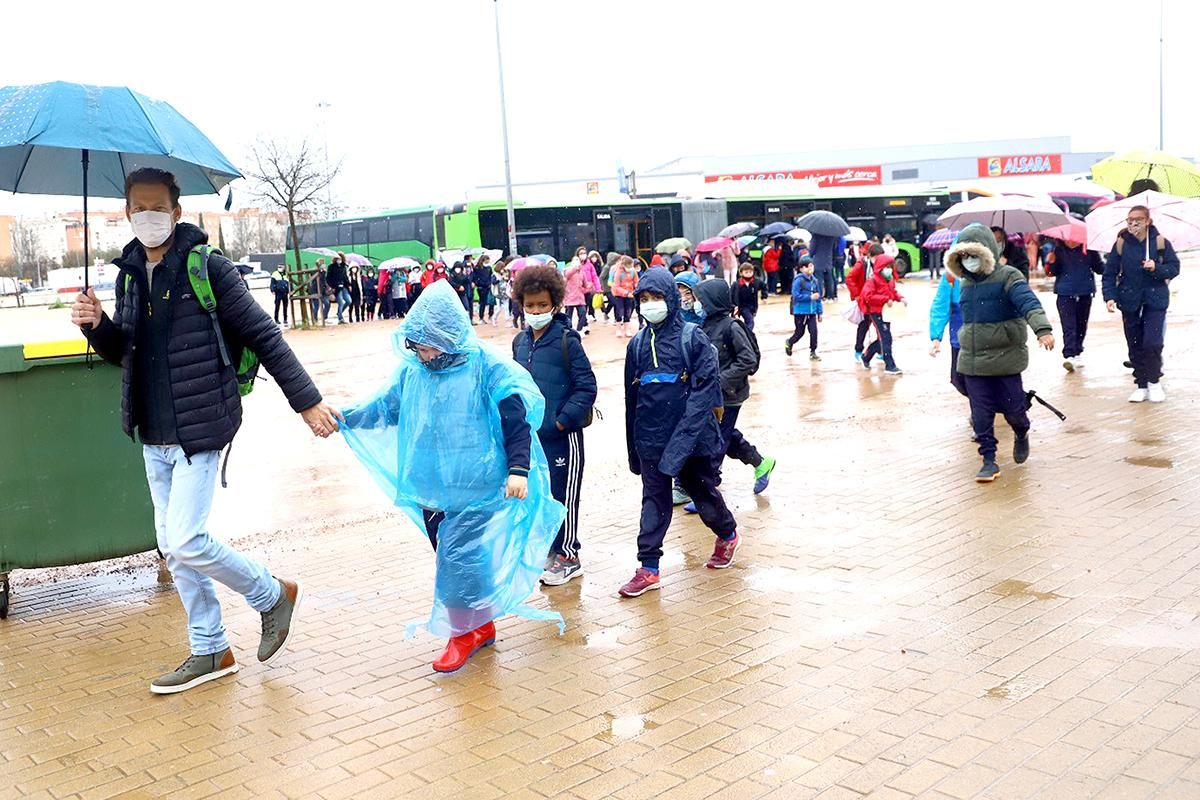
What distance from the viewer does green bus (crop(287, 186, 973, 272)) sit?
3284 cm

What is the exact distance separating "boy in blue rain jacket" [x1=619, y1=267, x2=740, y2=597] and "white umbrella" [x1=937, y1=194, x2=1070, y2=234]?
6164 millimetres

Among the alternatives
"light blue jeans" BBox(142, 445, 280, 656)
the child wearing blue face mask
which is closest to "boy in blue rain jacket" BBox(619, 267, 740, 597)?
the child wearing blue face mask

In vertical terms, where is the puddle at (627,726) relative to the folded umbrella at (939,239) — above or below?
below

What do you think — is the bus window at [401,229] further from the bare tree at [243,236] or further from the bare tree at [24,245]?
the bare tree at [243,236]

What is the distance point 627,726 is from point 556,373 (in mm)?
2098

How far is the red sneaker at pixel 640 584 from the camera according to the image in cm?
563

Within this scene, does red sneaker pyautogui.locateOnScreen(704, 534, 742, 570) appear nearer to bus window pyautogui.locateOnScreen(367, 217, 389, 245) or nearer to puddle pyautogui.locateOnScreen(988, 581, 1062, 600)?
puddle pyautogui.locateOnScreen(988, 581, 1062, 600)

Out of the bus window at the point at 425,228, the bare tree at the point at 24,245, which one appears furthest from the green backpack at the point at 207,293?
the bare tree at the point at 24,245

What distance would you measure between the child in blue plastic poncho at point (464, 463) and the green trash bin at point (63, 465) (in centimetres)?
A: 168

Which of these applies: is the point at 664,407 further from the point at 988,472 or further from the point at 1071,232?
the point at 1071,232

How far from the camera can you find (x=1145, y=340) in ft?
33.1

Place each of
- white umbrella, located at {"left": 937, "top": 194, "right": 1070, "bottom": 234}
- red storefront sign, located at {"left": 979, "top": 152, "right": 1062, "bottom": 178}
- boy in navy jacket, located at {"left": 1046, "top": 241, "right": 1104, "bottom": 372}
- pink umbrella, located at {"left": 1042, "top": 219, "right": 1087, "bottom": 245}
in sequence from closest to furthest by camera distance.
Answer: white umbrella, located at {"left": 937, "top": 194, "right": 1070, "bottom": 234} → pink umbrella, located at {"left": 1042, "top": 219, "right": 1087, "bottom": 245} → boy in navy jacket, located at {"left": 1046, "top": 241, "right": 1104, "bottom": 372} → red storefront sign, located at {"left": 979, "top": 152, "right": 1062, "bottom": 178}

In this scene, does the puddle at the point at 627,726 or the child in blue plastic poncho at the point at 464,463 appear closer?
the puddle at the point at 627,726

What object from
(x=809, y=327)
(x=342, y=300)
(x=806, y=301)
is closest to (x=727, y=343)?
(x=806, y=301)
